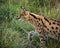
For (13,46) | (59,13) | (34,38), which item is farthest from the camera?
(59,13)

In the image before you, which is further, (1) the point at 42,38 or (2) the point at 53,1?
(2) the point at 53,1

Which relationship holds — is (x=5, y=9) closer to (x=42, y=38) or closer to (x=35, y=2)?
(x=35, y=2)

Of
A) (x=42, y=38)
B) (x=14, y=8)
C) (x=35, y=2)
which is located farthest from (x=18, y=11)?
(x=42, y=38)

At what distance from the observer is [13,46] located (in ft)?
16.2

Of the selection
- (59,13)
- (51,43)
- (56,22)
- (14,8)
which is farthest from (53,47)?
(14,8)

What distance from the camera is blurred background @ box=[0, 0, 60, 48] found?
16.5 feet

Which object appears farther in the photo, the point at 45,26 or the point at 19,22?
the point at 19,22

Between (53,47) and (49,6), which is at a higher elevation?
(49,6)

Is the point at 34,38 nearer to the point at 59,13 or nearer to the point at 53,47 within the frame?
the point at 53,47

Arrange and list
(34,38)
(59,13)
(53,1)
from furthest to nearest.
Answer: (53,1)
(59,13)
(34,38)

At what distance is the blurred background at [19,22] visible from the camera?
5.04 metres

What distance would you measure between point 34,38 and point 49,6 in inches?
40.0

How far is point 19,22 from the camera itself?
5484 mm

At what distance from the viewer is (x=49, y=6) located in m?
5.99
